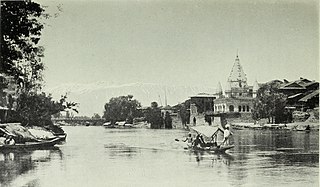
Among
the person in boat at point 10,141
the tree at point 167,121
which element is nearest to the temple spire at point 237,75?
the tree at point 167,121

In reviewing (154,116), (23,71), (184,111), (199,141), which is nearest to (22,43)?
(23,71)

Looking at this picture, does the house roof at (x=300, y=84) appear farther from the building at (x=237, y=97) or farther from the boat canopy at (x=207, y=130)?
the boat canopy at (x=207, y=130)

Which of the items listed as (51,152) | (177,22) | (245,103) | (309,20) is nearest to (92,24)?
(177,22)

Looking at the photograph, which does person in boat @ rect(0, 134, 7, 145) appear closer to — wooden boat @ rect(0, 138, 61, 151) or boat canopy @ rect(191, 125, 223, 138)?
wooden boat @ rect(0, 138, 61, 151)

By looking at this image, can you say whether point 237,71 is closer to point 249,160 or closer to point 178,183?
point 249,160

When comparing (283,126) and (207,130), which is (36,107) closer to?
(207,130)

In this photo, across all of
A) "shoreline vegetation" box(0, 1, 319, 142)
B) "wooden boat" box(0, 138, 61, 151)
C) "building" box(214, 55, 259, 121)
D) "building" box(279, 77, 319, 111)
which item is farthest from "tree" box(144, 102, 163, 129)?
"building" box(279, 77, 319, 111)
